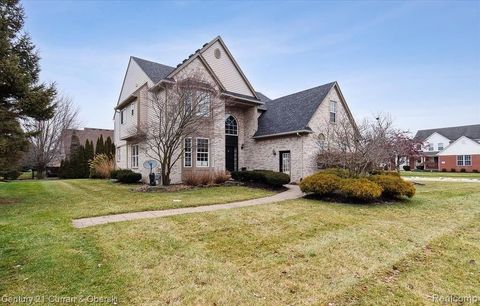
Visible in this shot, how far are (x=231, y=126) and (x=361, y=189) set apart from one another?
39.2 ft

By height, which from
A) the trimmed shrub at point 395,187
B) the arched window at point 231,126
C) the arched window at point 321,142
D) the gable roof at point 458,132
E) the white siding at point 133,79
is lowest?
the trimmed shrub at point 395,187

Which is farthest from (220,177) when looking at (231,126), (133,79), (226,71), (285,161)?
(133,79)

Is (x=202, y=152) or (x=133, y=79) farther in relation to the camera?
(x=133, y=79)

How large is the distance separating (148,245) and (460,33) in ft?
60.4

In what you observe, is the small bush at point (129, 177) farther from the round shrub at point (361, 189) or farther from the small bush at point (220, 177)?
the round shrub at point (361, 189)

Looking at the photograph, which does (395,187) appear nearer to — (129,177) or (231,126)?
(231,126)

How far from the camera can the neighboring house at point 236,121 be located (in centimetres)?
1686

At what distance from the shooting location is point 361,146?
13539mm

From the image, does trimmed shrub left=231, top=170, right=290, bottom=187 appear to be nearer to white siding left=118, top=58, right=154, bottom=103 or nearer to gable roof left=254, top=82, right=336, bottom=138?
gable roof left=254, top=82, right=336, bottom=138

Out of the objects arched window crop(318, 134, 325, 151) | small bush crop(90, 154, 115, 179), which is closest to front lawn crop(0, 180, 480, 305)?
arched window crop(318, 134, 325, 151)

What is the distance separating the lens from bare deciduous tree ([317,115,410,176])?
12719 mm

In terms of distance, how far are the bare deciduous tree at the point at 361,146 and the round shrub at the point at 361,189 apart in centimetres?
174

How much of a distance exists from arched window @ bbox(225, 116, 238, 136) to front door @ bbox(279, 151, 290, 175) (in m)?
4.04

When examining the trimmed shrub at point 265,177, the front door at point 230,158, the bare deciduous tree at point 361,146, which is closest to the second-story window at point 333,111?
the bare deciduous tree at point 361,146
